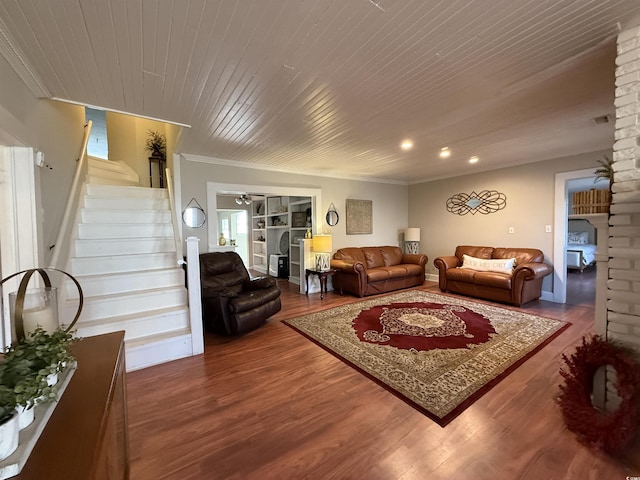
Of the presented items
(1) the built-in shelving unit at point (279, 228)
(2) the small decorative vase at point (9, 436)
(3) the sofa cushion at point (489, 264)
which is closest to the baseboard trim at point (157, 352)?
(2) the small decorative vase at point (9, 436)

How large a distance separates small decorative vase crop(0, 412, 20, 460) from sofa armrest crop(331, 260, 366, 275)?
4.21 meters

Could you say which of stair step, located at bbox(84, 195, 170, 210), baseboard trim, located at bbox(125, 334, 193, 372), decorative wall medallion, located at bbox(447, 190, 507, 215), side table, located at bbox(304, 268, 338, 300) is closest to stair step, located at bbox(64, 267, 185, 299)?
baseboard trim, located at bbox(125, 334, 193, 372)

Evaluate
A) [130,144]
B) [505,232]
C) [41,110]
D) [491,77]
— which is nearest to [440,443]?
[491,77]

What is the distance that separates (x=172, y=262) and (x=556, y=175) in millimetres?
5928

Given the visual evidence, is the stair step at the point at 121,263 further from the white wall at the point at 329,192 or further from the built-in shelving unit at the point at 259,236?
the built-in shelving unit at the point at 259,236

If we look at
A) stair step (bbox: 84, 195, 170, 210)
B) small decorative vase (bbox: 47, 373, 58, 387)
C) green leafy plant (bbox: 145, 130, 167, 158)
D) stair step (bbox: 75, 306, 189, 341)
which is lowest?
stair step (bbox: 75, 306, 189, 341)

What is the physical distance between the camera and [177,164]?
12.6 ft

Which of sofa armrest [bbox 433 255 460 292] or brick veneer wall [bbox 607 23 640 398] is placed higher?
brick veneer wall [bbox 607 23 640 398]

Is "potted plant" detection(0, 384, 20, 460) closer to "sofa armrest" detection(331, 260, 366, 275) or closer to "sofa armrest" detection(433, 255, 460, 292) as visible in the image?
"sofa armrest" detection(331, 260, 366, 275)

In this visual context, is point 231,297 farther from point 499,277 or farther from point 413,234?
point 413,234

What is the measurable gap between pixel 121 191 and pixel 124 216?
66 centimetres

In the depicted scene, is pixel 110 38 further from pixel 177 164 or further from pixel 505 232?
pixel 505 232

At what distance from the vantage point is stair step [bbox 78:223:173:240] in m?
3.15

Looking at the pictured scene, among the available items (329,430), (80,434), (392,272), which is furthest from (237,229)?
(80,434)
